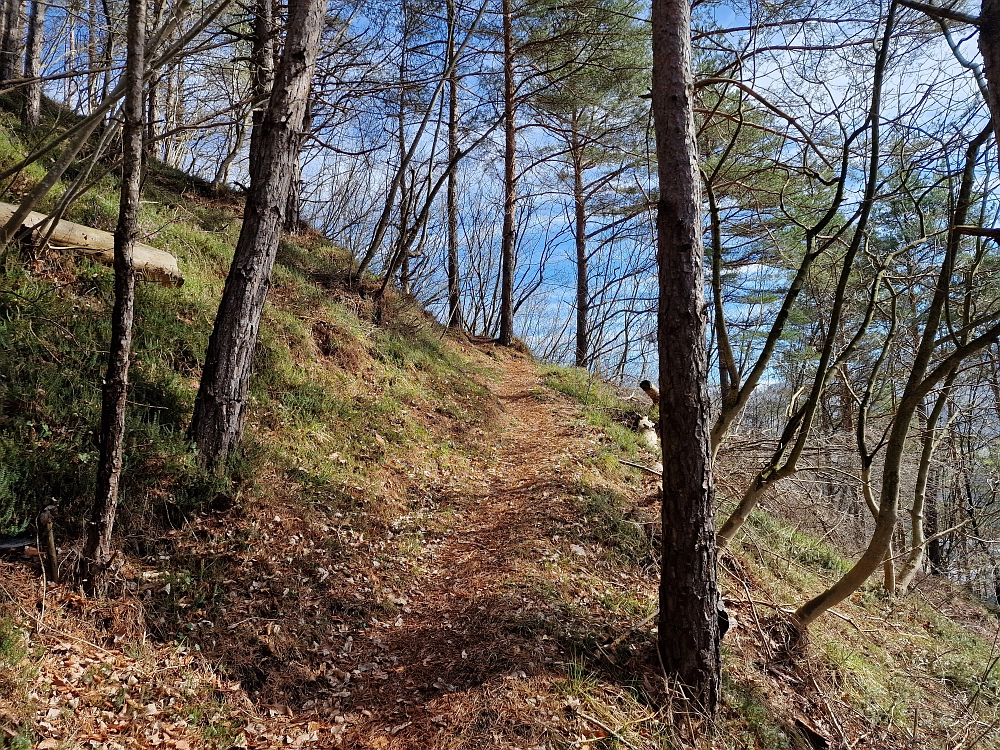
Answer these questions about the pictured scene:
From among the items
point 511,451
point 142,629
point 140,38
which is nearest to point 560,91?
point 511,451

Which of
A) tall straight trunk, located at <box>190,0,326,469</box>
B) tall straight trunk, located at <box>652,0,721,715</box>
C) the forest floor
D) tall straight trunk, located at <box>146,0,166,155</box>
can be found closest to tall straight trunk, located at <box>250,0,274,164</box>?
tall straight trunk, located at <box>146,0,166,155</box>

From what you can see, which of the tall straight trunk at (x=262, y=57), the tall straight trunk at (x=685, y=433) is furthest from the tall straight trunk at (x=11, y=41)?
the tall straight trunk at (x=685, y=433)

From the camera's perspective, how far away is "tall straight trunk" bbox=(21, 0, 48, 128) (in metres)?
7.51

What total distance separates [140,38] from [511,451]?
6.22 meters

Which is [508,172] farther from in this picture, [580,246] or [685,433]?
[685,433]

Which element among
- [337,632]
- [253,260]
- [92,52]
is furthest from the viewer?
[92,52]

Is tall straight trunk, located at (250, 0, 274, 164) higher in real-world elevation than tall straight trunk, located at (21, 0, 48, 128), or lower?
higher

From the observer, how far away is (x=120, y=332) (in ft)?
10.3

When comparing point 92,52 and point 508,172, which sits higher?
point 508,172

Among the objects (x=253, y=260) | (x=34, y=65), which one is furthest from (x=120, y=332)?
(x=34, y=65)

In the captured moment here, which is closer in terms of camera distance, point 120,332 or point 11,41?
point 120,332

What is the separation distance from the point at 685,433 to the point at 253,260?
3.80 m

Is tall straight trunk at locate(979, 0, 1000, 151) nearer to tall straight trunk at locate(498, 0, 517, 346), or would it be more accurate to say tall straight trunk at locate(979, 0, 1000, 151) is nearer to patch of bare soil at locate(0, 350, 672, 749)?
patch of bare soil at locate(0, 350, 672, 749)

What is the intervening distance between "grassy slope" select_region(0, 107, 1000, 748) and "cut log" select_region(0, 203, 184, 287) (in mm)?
219
